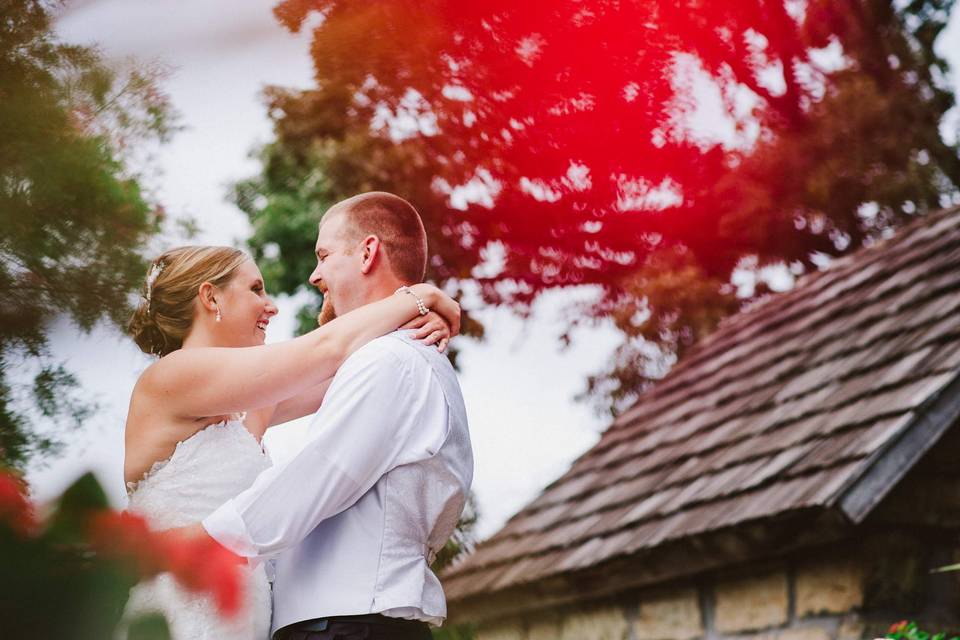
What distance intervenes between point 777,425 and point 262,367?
403cm

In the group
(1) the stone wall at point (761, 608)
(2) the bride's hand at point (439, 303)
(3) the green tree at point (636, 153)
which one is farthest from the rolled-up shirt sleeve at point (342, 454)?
(3) the green tree at point (636, 153)

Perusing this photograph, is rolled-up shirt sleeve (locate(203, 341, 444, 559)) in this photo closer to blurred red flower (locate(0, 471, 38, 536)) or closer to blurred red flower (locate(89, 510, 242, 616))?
blurred red flower (locate(89, 510, 242, 616))

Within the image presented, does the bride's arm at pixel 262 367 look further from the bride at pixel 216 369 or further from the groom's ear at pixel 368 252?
the groom's ear at pixel 368 252

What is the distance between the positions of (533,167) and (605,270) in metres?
1.76

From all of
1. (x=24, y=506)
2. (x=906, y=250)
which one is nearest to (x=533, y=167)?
(x=906, y=250)

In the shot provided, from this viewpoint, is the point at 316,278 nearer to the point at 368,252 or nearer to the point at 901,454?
the point at 368,252

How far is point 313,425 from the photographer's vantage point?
81.0 inches

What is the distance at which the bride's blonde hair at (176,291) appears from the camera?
8.80 ft

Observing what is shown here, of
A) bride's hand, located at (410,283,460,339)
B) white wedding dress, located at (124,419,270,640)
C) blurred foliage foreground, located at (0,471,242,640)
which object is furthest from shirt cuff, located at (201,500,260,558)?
blurred foliage foreground, located at (0,471,242,640)

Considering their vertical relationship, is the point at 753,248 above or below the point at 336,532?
above

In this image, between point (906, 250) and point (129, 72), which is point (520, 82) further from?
point (129, 72)

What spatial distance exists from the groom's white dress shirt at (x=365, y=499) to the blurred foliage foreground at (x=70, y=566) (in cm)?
127

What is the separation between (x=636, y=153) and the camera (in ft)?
35.3

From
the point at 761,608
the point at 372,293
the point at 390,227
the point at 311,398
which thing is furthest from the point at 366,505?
the point at 761,608
